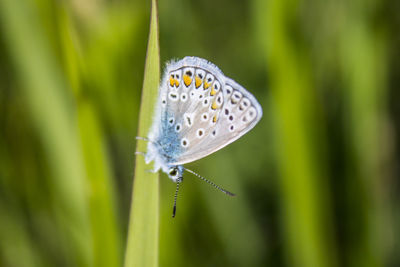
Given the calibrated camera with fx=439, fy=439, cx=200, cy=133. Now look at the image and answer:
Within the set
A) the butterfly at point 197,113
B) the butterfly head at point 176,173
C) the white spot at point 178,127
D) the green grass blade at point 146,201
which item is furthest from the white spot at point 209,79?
the green grass blade at point 146,201

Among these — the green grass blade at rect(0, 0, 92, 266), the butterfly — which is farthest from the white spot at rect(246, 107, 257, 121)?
the green grass blade at rect(0, 0, 92, 266)

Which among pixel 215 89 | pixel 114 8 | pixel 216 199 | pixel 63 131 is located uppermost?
pixel 114 8

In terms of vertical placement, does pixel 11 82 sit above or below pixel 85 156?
above

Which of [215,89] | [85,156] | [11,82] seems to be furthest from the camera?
[11,82]

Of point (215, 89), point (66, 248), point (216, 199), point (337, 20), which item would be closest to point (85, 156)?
point (215, 89)

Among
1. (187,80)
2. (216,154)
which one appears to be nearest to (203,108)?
(187,80)

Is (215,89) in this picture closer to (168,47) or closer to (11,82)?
(168,47)

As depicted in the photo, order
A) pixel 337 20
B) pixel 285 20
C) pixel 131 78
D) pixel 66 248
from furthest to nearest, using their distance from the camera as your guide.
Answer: pixel 337 20, pixel 131 78, pixel 66 248, pixel 285 20

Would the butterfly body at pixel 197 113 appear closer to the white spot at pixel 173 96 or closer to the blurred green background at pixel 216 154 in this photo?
the white spot at pixel 173 96
